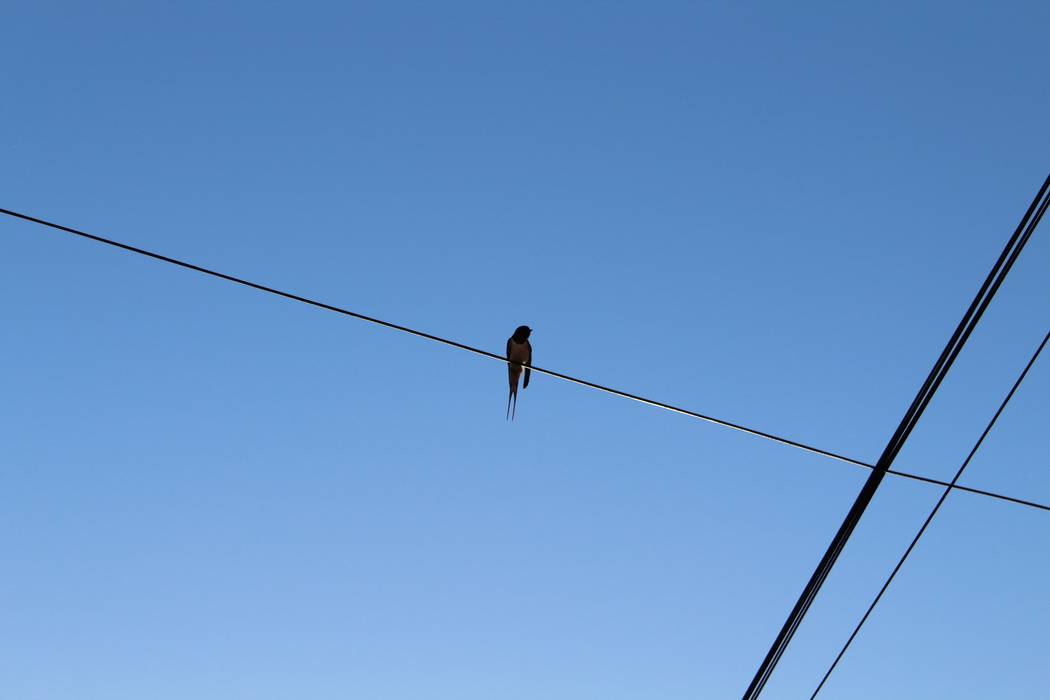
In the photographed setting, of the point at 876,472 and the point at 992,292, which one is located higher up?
the point at 992,292

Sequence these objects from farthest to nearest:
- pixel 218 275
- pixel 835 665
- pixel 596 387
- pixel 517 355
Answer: pixel 517 355 → pixel 835 665 → pixel 596 387 → pixel 218 275

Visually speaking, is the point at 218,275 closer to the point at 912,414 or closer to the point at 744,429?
the point at 744,429

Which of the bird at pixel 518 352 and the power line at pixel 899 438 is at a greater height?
the bird at pixel 518 352

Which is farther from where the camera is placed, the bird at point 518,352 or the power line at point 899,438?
the bird at point 518,352

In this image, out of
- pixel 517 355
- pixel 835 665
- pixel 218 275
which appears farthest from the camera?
pixel 517 355

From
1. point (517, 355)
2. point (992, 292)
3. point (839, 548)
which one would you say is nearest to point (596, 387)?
point (839, 548)

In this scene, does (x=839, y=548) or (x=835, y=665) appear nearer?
(x=839, y=548)

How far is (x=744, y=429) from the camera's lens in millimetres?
5727

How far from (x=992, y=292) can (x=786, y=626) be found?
5.84 ft

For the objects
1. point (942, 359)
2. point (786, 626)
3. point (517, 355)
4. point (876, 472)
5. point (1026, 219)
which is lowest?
point (786, 626)

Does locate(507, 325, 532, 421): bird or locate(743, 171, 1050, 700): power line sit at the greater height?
locate(507, 325, 532, 421): bird

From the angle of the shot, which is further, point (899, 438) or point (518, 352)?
point (518, 352)

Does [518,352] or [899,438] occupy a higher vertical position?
[518,352]

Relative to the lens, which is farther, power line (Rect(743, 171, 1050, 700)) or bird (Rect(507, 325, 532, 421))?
bird (Rect(507, 325, 532, 421))
